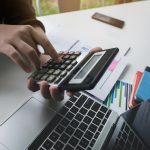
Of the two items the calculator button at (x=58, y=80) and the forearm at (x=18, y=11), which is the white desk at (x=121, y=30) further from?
the calculator button at (x=58, y=80)

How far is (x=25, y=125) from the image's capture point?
1.66 ft

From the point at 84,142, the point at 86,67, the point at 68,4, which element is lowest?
the point at 68,4

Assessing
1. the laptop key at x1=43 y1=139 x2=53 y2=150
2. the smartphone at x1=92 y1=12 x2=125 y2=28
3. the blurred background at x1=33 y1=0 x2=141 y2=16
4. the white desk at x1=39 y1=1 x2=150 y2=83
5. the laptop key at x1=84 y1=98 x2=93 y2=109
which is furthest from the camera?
the blurred background at x1=33 y1=0 x2=141 y2=16

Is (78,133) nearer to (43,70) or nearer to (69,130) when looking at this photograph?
(69,130)

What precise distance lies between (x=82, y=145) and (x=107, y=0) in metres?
1.28

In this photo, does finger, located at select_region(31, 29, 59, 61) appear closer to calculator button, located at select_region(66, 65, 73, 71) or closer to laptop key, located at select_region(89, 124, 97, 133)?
calculator button, located at select_region(66, 65, 73, 71)

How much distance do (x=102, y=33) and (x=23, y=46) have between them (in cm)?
35

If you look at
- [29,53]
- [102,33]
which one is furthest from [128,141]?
[102,33]

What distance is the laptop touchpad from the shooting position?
478mm

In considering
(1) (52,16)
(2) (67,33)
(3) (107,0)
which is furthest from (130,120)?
(3) (107,0)

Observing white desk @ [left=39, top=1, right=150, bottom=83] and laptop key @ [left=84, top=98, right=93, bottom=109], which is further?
white desk @ [left=39, top=1, right=150, bottom=83]

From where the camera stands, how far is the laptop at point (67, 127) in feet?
1.57

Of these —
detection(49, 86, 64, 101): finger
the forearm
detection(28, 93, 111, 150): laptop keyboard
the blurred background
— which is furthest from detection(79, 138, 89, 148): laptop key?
the blurred background

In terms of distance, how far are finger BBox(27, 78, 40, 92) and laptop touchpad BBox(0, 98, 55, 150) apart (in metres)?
0.03
